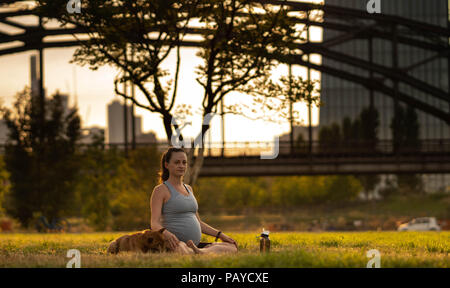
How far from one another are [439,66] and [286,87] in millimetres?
87705

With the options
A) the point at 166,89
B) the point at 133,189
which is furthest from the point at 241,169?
the point at 166,89

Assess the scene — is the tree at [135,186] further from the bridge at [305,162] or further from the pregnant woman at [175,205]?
the pregnant woman at [175,205]

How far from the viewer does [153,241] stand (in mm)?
8523

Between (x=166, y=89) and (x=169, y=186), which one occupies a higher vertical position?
(x=166, y=89)

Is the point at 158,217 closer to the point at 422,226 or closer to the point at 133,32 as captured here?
the point at 133,32

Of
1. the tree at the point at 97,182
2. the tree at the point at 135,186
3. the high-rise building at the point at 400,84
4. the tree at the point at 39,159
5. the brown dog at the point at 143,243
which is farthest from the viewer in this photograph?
the high-rise building at the point at 400,84

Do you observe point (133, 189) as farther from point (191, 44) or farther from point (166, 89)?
point (166, 89)

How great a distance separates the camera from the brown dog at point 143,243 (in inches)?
334

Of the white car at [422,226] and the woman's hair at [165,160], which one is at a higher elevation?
the woman's hair at [165,160]

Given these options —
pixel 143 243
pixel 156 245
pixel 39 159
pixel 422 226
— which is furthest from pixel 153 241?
pixel 422 226

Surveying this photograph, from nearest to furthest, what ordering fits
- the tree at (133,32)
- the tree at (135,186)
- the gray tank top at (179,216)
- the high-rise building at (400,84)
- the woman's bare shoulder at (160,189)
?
the woman's bare shoulder at (160,189)
the gray tank top at (179,216)
the tree at (133,32)
the tree at (135,186)
the high-rise building at (400,84)

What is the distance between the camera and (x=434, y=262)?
736cm

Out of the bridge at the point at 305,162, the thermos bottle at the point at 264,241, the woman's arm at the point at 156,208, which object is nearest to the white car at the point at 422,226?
the bridge at the point at 305,162

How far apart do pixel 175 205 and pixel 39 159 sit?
964 inches
